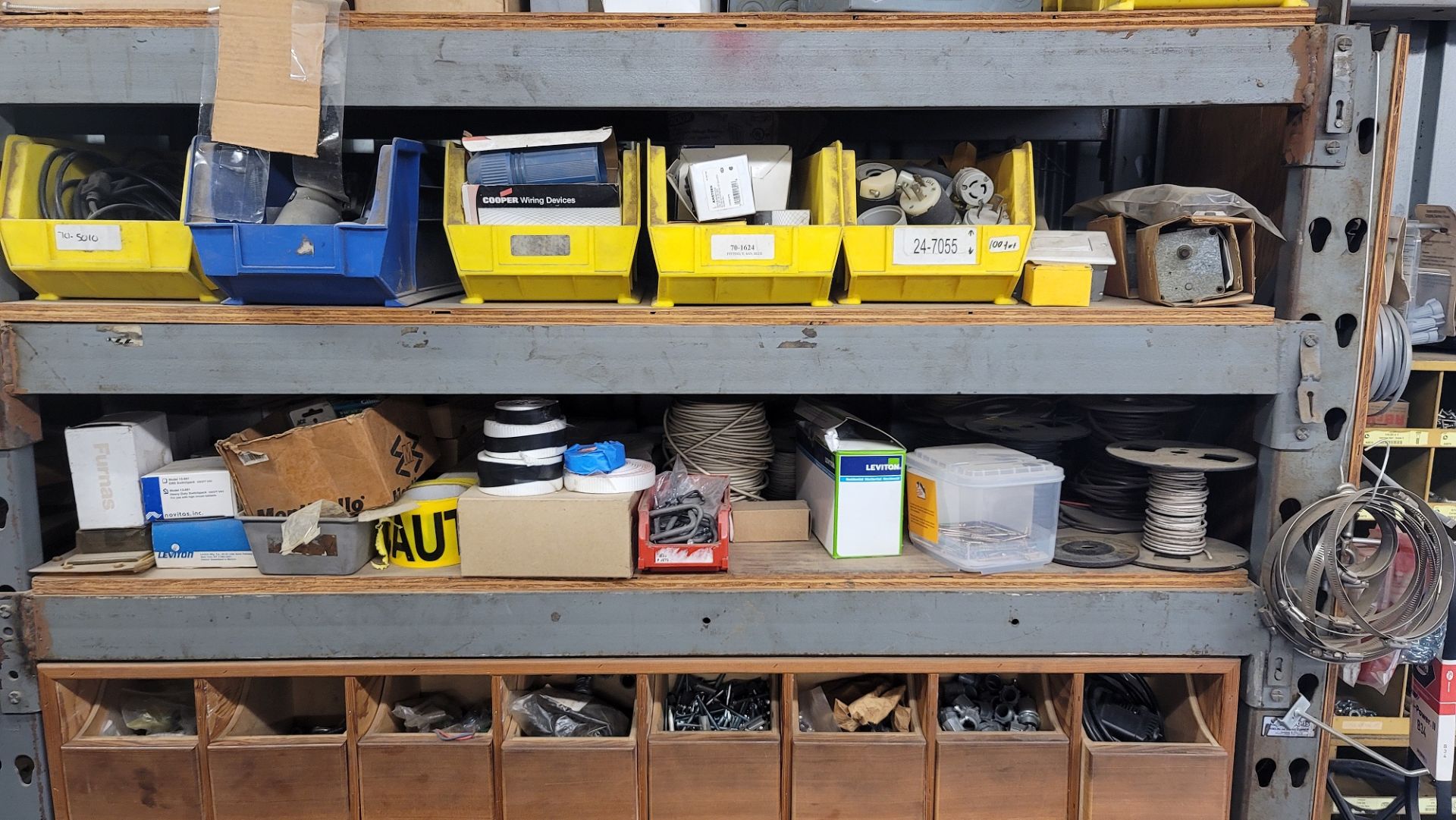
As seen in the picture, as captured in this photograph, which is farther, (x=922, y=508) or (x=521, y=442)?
(x=922, y=508)

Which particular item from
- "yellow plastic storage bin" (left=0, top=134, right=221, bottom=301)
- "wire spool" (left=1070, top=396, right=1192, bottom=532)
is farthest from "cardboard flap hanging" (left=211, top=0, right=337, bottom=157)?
"wire spool" (left=1070, top=396, right=1192, bottom=532)

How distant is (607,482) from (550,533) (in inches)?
5.1

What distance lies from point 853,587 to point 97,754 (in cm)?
132

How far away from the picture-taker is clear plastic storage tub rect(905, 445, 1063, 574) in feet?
4.71

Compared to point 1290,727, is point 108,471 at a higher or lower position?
higher

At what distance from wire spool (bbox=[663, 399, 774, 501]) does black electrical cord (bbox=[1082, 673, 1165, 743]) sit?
2.43 ft

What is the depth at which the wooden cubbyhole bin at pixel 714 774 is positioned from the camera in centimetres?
136

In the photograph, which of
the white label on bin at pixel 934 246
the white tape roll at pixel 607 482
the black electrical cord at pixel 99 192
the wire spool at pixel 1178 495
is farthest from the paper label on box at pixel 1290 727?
the black electrical cord at pixel 99 192

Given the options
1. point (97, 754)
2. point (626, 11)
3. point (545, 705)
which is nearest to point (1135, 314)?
point (626, 11)

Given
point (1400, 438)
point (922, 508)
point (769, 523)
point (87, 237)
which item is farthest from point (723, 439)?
point (1400, 438)

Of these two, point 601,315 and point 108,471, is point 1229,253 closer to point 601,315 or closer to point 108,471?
point 601,315

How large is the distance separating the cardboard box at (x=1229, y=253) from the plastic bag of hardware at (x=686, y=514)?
855 millimetres

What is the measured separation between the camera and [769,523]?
157 centimetres

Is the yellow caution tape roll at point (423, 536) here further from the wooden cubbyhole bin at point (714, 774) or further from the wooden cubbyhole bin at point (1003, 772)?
the wooden cubbyhole bin at point (1003, 772)
